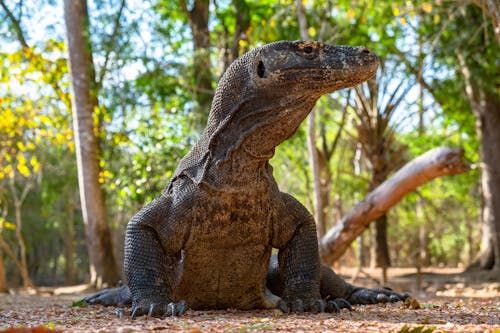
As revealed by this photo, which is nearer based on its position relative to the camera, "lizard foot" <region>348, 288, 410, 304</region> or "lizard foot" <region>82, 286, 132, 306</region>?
"lizard foot" <region>82, 286, 132, 306</region>

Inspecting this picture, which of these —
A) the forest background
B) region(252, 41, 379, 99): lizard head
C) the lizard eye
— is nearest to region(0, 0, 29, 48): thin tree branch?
the forest background

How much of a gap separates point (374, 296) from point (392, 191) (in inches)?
121

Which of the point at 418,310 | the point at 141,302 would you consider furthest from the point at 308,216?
the point at 141,302

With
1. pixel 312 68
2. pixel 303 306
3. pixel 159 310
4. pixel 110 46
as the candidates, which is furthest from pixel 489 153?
pixel 159 310

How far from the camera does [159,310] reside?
3135 millimetres

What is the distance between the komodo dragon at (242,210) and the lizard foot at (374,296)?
0.71 meters

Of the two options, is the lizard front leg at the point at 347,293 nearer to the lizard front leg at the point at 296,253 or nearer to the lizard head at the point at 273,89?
the lizard front leg at the point at 296,253

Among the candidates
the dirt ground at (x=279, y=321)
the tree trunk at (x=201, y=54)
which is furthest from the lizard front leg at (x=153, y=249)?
the tree trunk at (x=201, y=54)

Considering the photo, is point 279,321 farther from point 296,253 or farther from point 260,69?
point 260,69

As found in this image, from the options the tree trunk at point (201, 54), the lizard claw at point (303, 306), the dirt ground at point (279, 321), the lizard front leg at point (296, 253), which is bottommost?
the dirt ground at point (279, 321)

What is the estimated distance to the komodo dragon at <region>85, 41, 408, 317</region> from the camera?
3.17m

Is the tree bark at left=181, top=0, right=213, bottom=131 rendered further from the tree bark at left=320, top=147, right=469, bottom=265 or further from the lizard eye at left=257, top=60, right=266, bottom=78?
the lizard eye at left=257, top=60, right=266, bottom=78

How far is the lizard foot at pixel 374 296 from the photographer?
4266 mm

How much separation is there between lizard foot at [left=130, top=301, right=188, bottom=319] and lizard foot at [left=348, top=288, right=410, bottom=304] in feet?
5.38
